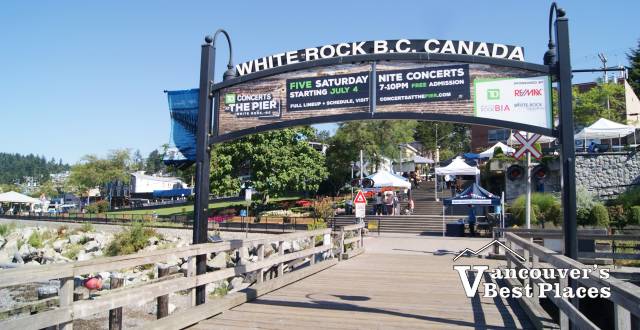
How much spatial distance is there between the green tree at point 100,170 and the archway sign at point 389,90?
77436 mm

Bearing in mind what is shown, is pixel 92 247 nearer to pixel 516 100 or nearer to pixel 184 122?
pixel 184 122

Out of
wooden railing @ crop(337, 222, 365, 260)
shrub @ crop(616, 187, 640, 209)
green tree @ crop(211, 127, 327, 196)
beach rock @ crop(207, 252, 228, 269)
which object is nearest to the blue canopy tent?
shrub @ crop(616, 187, 640, 209)

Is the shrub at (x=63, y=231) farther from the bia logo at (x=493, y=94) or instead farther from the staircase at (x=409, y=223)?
the bia logo at (x=493, y=94)

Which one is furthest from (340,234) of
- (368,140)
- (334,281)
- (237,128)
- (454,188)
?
(368,140)

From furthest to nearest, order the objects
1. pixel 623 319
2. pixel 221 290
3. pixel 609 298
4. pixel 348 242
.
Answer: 1. pixel 221 290
2. pixel 348 242
3. pixel 609 298
4. pixel 623 319

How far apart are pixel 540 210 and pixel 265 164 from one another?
22778 mm

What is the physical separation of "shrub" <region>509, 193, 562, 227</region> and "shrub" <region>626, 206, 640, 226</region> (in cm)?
304

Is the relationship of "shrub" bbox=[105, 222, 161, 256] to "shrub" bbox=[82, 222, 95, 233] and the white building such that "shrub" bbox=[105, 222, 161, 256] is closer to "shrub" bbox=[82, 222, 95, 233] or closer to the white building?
"shrub" bbox=[82, 222, 95, 233]

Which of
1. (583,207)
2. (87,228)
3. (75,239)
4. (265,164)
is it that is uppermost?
(265,164)

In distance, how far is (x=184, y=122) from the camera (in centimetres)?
902

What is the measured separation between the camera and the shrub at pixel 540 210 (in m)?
22.7

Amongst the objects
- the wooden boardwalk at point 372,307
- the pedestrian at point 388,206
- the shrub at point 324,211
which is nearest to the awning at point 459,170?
the pedestrian at point 388,206

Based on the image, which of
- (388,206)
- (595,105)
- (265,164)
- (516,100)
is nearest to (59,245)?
(265,164)

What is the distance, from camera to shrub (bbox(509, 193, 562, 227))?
74.3 feet
